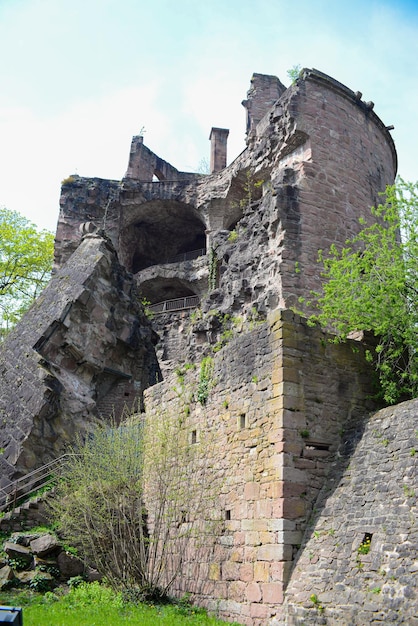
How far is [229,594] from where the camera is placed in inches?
330

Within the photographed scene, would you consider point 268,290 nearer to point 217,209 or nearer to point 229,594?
point 229,594

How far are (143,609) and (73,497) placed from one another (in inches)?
115

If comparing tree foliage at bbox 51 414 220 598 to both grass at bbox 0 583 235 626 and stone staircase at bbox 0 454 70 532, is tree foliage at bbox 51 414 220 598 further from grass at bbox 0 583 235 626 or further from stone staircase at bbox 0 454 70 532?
stone staircase at bbox 0 454 70 532

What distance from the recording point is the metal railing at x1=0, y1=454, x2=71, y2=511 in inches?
539

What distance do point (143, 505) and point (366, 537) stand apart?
18.6 feet

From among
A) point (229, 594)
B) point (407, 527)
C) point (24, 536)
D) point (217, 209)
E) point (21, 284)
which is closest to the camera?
point (407, 527)

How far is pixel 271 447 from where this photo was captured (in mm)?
8180

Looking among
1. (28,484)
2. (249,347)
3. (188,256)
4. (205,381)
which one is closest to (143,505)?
(205,381)

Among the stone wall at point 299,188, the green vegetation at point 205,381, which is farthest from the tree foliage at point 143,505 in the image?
the stone wall at point 299,188

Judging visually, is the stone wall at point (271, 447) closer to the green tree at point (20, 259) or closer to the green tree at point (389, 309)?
the green tree at point (389, 309)

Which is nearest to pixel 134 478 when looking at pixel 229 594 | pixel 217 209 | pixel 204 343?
pixel 229 594

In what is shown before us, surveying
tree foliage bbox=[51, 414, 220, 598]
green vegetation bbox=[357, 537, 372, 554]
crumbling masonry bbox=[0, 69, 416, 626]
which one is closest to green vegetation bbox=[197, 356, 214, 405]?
crumbling masonry bbox=[0, 69, 416, 626]

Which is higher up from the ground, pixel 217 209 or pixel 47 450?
pixel 217 209

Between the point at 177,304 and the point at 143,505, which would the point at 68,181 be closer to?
the point at 177,304
